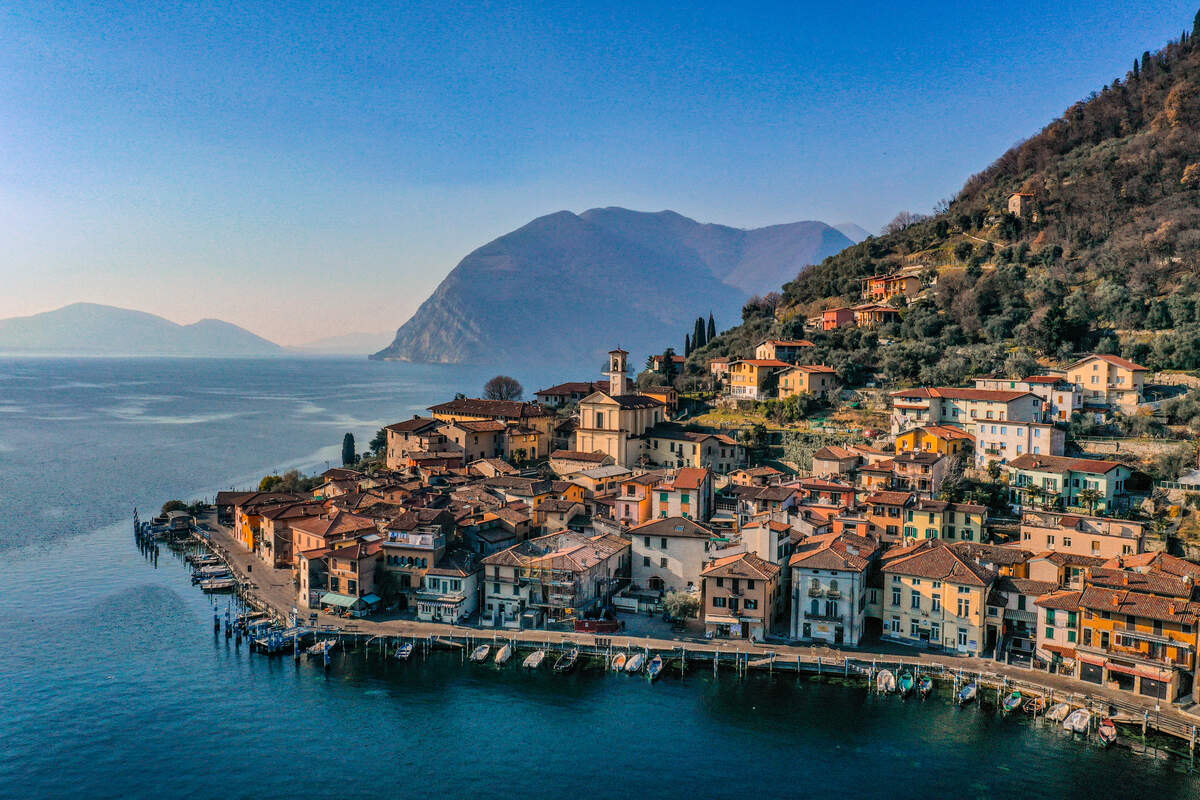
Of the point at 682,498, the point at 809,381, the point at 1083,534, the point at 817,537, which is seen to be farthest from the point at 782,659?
the point at 809,381

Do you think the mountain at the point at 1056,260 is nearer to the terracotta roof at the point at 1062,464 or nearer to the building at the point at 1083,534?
the terracotta roof at the point at 1062,464

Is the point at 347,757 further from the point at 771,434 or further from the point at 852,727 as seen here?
the point at 771,434

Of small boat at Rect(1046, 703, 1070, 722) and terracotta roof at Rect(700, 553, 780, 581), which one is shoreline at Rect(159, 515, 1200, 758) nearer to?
small boat at Rect(1046, 703, 1070, 722)

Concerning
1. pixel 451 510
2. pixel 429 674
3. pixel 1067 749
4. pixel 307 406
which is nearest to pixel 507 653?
pixel 429 674

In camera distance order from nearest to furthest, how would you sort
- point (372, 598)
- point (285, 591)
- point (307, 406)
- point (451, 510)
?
point (372, 598), point (285, 591), point (451, 510), point (307, 406)

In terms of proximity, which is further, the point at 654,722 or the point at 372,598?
the point at 372,598

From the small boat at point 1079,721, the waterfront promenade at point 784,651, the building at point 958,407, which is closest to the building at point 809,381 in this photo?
the building at point 958,407

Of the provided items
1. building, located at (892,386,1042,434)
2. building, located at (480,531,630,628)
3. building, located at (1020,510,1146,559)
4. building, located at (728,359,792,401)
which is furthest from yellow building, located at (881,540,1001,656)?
building, located at (728,359,792,401)

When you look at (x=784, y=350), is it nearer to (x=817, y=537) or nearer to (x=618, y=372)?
(x=618, y=372)
